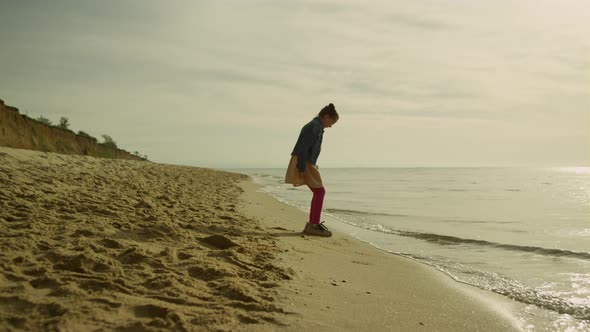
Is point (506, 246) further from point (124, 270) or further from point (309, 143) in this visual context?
point (124, 270)

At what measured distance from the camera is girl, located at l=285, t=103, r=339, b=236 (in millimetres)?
6191

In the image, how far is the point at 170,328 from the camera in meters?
2.14

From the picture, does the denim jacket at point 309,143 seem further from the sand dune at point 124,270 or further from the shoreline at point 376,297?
the shoreline at point 376,297

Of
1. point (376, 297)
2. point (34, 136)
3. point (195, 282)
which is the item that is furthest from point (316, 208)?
point (34, 136)

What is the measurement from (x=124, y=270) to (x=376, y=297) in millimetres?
1905

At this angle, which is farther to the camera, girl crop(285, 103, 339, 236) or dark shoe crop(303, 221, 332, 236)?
girl crop(285, 103, 339, 236)

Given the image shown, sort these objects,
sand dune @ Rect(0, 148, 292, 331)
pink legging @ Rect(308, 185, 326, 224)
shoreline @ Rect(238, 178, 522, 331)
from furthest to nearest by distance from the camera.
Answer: pink legging @ Rect(308, 185, 326, 224), shoreline @ Rect(238, 178, 522, 331), sand dune @ Rect(0, 148, 292, 331)

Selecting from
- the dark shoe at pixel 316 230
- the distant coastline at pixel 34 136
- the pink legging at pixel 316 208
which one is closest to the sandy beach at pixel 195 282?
the dark shoe at pixel 316 230

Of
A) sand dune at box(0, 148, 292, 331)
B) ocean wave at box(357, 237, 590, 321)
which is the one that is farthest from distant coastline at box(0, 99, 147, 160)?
ocean wave at box(357, 237, 590, 321)

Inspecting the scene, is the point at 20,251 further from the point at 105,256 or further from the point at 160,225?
the point at 160,225

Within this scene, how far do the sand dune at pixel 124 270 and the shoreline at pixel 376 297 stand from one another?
0.70 ft

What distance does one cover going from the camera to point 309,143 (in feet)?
20.4

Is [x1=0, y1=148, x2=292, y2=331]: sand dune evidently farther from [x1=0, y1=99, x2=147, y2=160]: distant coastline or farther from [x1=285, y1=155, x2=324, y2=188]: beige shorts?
[x1=0, y1=99, x2=147, y2=160]: distant coastline

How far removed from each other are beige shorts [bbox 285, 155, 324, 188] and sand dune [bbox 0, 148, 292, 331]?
136 centimetres
